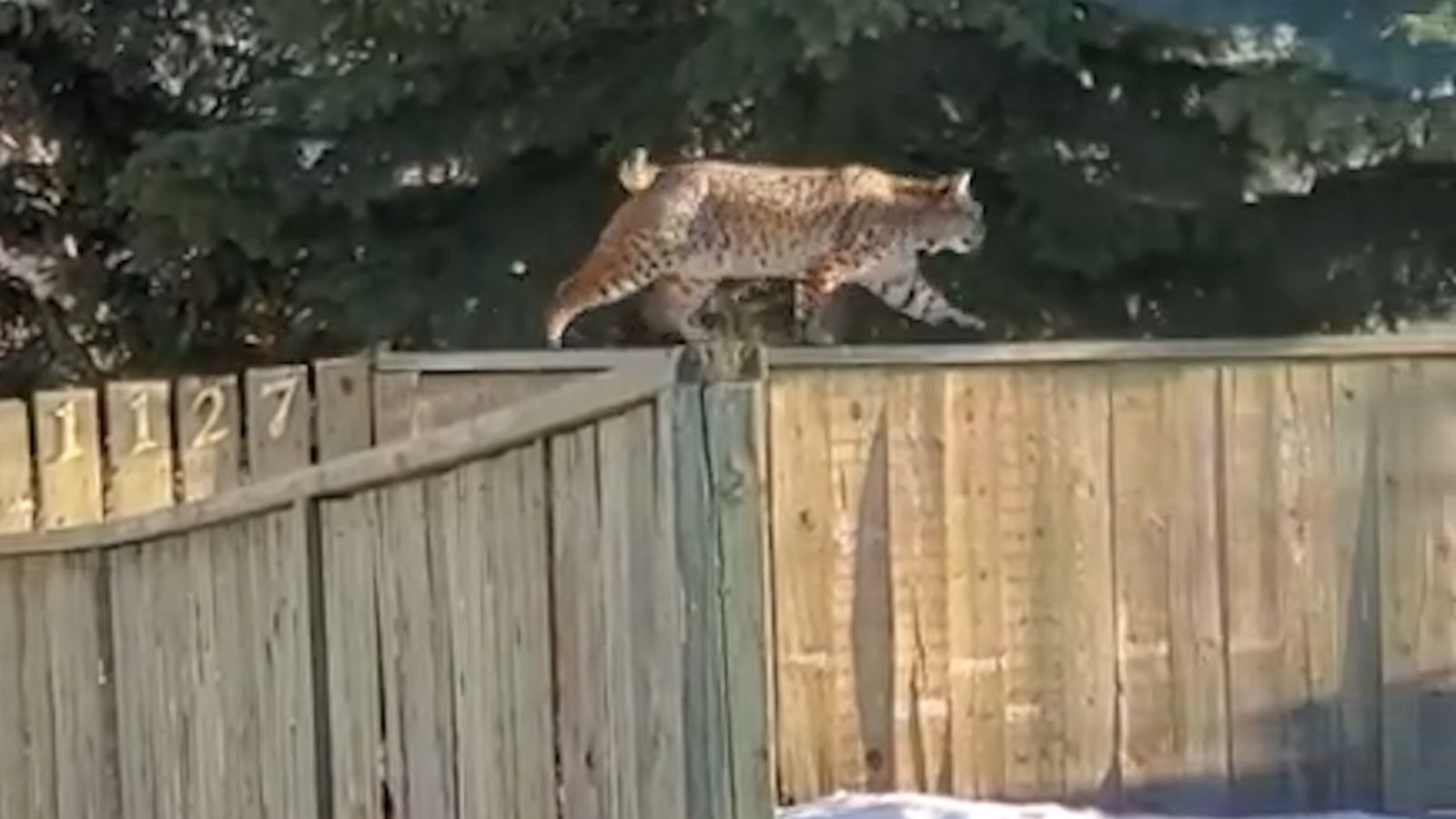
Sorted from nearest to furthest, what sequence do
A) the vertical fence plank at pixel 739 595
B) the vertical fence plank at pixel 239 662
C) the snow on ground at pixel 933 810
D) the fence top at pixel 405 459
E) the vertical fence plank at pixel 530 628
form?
the vertical fence plank at pixel 739 595
the fence top at pixel 405 459
the vertical fence plank at pixel 530 628
the vertical fence plank at pixel 239 662
the snow on ground at pixel 933 810

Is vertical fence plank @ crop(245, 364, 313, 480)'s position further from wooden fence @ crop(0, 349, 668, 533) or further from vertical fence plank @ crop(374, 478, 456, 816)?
vertical fence plank @ crop(374, 478, 456, 816)

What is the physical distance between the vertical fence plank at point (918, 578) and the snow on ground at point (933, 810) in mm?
90

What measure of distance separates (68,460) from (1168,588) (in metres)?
2.38

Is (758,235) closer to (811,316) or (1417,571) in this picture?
(811,316)

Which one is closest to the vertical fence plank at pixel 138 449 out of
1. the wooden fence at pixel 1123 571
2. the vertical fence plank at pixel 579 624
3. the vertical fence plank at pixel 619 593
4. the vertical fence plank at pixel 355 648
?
the vertical fence plank at pixel 355 648

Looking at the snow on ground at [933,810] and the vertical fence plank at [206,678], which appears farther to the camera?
the snow on ground at [933,810]

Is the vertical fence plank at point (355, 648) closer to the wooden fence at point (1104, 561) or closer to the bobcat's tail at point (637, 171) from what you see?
the wooden fence at point (1104, 561)

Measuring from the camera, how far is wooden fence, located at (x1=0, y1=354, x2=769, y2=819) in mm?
2953

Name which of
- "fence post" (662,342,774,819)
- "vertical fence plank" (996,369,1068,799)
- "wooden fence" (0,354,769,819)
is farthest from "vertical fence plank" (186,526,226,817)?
"vertical fence plank" (996,369,1068,799)

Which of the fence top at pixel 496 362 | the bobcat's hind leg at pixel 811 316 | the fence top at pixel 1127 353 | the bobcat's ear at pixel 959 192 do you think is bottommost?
the fence top at pixel 1127 353

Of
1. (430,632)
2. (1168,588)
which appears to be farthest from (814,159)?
(430,632)

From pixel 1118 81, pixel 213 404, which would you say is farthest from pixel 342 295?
pixel 1118 81

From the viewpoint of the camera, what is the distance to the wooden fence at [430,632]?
9.69ft

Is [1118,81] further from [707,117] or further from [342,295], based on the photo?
[342,295]
